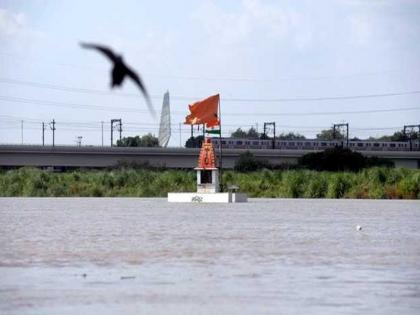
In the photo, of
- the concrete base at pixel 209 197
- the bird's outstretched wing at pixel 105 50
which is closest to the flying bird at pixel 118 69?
the bird's outstretched wing at pixel 105 50

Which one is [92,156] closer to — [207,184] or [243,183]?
[243,183]

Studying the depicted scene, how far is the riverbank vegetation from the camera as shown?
84.1 m

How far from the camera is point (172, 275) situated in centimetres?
2439

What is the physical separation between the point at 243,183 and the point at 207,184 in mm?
16941

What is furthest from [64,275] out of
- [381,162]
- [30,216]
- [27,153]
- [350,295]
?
[381,162]

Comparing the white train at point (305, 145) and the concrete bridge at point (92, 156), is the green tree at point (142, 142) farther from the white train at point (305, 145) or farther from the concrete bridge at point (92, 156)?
the white train at point (305, 145)

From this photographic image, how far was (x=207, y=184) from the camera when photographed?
242 ft

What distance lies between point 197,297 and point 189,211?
137 feet

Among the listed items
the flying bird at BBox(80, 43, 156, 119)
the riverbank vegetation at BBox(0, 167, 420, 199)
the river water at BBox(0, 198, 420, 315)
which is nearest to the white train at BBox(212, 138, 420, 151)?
the riverbank vegetation at BBox(0, 167, 420, 199)

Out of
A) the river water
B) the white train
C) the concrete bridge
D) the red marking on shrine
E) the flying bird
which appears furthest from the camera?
the white train

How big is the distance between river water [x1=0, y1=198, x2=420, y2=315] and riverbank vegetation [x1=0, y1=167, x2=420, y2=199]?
35.1m

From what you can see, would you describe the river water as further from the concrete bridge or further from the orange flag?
the concrete bridge

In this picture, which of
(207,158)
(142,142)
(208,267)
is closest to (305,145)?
(142,142)

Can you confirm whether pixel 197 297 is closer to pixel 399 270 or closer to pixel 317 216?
pixel 399 270
